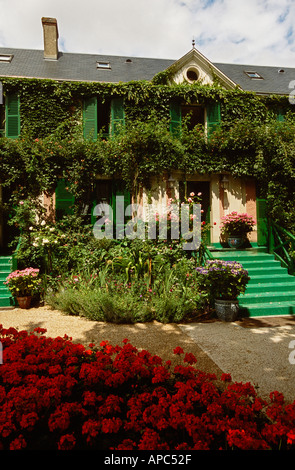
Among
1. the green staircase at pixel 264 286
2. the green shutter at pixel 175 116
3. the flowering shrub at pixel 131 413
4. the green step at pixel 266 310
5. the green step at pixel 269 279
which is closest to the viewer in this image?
the flowering shrub at pixel 131 413

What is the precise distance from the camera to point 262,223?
8852mm

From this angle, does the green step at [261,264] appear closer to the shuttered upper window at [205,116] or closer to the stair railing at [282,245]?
the stair railing at [282,245]

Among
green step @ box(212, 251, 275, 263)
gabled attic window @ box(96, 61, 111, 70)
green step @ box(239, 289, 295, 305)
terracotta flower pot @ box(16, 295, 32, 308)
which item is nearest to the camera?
green step @ box(239, 289, 295, 305)

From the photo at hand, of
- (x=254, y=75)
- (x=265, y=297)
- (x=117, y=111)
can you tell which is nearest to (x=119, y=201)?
(x=117, y=111)

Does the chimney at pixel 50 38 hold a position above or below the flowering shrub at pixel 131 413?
above

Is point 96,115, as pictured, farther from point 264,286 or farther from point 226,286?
point 264,286

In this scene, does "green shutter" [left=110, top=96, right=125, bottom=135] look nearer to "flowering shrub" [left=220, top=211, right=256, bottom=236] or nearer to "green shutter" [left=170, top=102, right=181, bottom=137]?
"green shutter" [left=170, top=102, right=181, bottom=137]

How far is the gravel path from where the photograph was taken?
312 centimetres

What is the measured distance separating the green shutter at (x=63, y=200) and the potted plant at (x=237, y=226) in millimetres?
4676

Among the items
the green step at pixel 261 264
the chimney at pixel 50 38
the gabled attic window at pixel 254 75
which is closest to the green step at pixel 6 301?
the green step at pixel 261 264

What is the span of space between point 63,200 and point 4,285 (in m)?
3.03

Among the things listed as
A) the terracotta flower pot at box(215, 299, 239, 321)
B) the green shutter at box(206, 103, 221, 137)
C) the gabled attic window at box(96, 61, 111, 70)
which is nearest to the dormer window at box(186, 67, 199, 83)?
the green shutter at box(206, 103, 221, 137)

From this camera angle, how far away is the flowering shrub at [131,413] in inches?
59.3

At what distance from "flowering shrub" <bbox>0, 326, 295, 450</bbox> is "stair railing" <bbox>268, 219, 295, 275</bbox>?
20.3 feet
